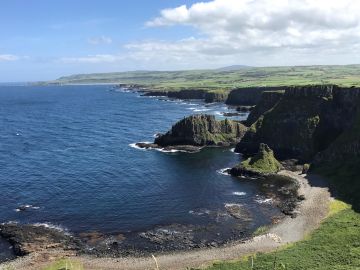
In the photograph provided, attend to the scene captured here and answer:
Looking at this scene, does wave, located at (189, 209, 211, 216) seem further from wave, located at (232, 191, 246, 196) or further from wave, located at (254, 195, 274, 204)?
wave, located at (254, 195, 274, 204)

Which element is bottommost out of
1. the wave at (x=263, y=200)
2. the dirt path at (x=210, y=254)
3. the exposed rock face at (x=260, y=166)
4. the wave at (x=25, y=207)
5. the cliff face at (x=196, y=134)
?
the dirt path at (x=210, y=254)

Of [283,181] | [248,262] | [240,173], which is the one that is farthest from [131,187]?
[248,262]

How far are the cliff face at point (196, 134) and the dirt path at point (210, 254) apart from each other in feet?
224

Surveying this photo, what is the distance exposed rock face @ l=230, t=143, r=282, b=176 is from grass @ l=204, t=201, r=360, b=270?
35578 millimetres

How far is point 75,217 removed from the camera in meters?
88.1

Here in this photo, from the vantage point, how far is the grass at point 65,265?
6706cm

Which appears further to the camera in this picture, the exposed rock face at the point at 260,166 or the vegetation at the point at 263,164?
the vegetation at the point at 263,164

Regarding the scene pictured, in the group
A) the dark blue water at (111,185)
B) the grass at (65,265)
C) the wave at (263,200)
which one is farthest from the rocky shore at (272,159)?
the dark blue water at (111,185)

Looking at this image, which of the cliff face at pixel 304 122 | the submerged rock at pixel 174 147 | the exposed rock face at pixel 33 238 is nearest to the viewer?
the exposed rock face at pixel 33 238

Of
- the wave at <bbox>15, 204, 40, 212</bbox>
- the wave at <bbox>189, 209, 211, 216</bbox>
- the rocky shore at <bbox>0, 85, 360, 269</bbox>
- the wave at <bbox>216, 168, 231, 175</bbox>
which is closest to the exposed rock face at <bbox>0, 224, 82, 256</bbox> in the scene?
the rocky shore at <bbox>0, 85, 360, 269</bbox>

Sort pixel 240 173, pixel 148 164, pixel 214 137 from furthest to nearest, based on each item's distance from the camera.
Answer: pixel 214 137, pixel 148 164, pixel 240 173

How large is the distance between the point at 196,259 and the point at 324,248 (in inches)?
789

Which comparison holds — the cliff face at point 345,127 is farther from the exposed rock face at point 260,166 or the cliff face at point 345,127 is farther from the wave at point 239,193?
the wave at point 239,193

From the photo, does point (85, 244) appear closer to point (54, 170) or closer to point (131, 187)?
point (131, 187)
